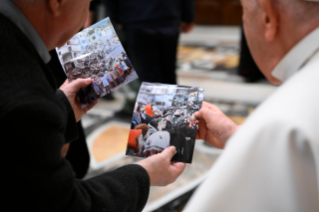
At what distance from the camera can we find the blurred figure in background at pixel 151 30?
2125 mm

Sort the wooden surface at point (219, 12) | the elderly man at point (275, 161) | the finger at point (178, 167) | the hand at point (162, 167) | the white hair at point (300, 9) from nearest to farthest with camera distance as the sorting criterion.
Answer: the elderly man at point (275, 161) < the white hair at point (300, 9) < the hand at point (162, 167) < the finger at point (178, 167) < the wooden surface at point (219, 12)

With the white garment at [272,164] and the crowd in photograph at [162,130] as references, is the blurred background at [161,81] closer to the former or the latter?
the crowd in photograph at [162,130]

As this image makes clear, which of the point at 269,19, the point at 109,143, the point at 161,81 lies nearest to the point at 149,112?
the point at 269,19

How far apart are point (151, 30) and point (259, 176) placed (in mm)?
1719

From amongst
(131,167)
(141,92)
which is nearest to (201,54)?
(141,92)

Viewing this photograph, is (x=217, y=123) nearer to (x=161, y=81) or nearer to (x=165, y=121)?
(x=165, y=121)

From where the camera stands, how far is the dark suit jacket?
543mm

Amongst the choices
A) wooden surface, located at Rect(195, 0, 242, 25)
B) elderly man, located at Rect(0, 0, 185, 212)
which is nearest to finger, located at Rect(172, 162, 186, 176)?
elderly man, located at Rect(0, 0, 185, 212)

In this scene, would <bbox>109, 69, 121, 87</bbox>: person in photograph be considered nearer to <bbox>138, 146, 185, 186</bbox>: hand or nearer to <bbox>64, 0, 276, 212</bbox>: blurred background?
<bbox>138, 146, 185, 186</bbox>: hand

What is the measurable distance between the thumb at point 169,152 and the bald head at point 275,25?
1.08ft

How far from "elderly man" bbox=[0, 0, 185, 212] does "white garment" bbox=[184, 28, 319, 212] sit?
229 millimetres

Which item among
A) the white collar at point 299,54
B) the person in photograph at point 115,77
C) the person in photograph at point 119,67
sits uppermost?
the white collar at point 299,54

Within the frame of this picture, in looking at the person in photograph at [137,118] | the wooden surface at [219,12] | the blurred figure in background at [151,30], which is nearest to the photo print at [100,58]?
the person in photograph at [137,118]

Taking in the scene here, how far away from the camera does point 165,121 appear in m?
1.00
